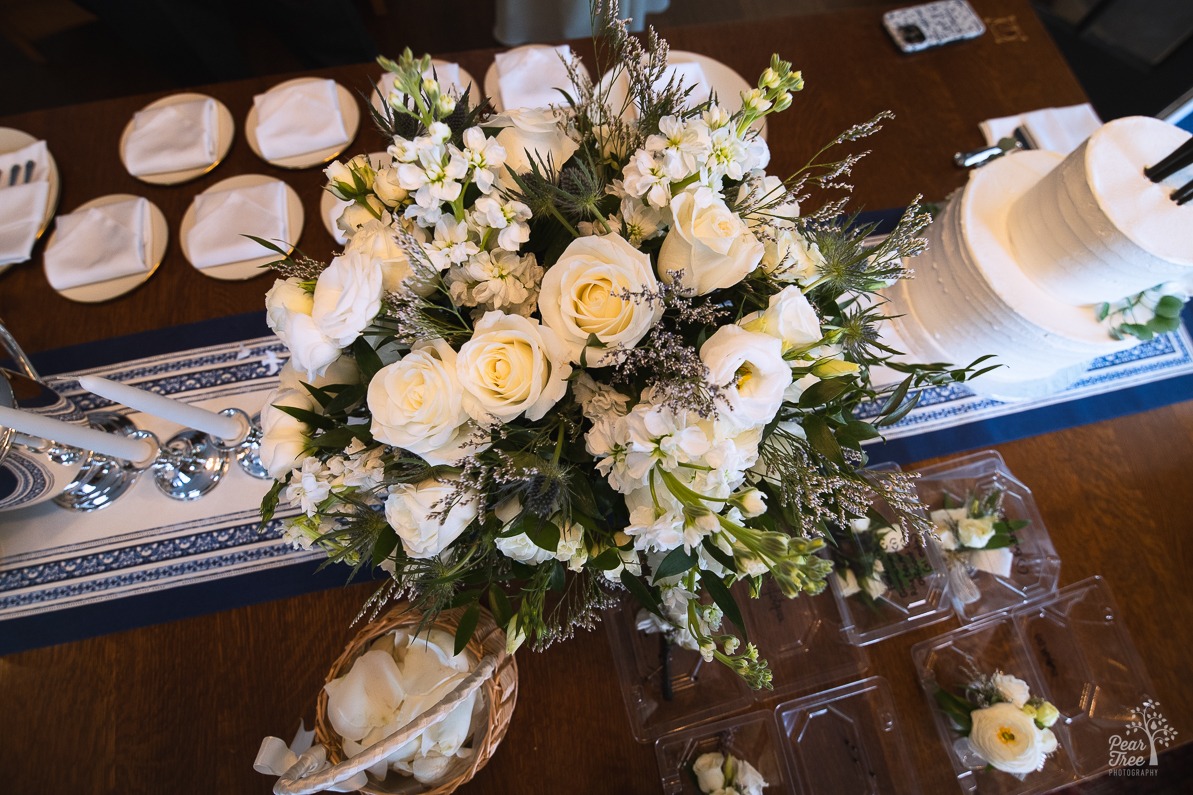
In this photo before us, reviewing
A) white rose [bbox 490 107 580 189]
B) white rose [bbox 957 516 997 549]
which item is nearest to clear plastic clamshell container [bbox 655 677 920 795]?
white rose [bbox 957 516 997 549]

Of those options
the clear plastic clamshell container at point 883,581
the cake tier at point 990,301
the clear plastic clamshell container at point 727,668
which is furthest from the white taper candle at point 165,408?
the cake tier at point 990,301

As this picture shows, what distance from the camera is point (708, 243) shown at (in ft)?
1.69

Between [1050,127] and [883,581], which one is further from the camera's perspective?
[1050,127]

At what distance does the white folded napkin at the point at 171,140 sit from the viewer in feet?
3.77

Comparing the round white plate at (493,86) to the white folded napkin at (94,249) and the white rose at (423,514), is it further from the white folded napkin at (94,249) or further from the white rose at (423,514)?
the white rose at (423,514)

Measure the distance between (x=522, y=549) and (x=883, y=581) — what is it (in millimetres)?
644

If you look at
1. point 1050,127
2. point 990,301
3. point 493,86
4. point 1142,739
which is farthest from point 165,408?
point 1050,127

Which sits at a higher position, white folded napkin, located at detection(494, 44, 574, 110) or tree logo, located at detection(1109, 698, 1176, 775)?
white folded napkin, located at detection(494, 44, 574, 110)

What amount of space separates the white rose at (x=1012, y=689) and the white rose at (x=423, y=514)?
850 mm

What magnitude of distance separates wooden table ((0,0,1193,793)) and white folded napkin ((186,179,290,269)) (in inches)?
1.7

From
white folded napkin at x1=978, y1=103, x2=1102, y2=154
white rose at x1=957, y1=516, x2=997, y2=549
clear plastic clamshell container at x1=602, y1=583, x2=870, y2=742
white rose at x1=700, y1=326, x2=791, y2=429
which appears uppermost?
white folded napkin at x1=978, y1=103, x2=1102, y2=154

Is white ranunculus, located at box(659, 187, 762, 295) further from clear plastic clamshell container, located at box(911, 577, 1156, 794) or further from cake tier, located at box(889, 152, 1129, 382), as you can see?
clear plastic clamshell container, located at box(911, 577, 1156, 794)

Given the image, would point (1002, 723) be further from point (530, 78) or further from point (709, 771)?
point (530, 78)

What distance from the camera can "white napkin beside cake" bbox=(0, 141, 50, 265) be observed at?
1.09m
